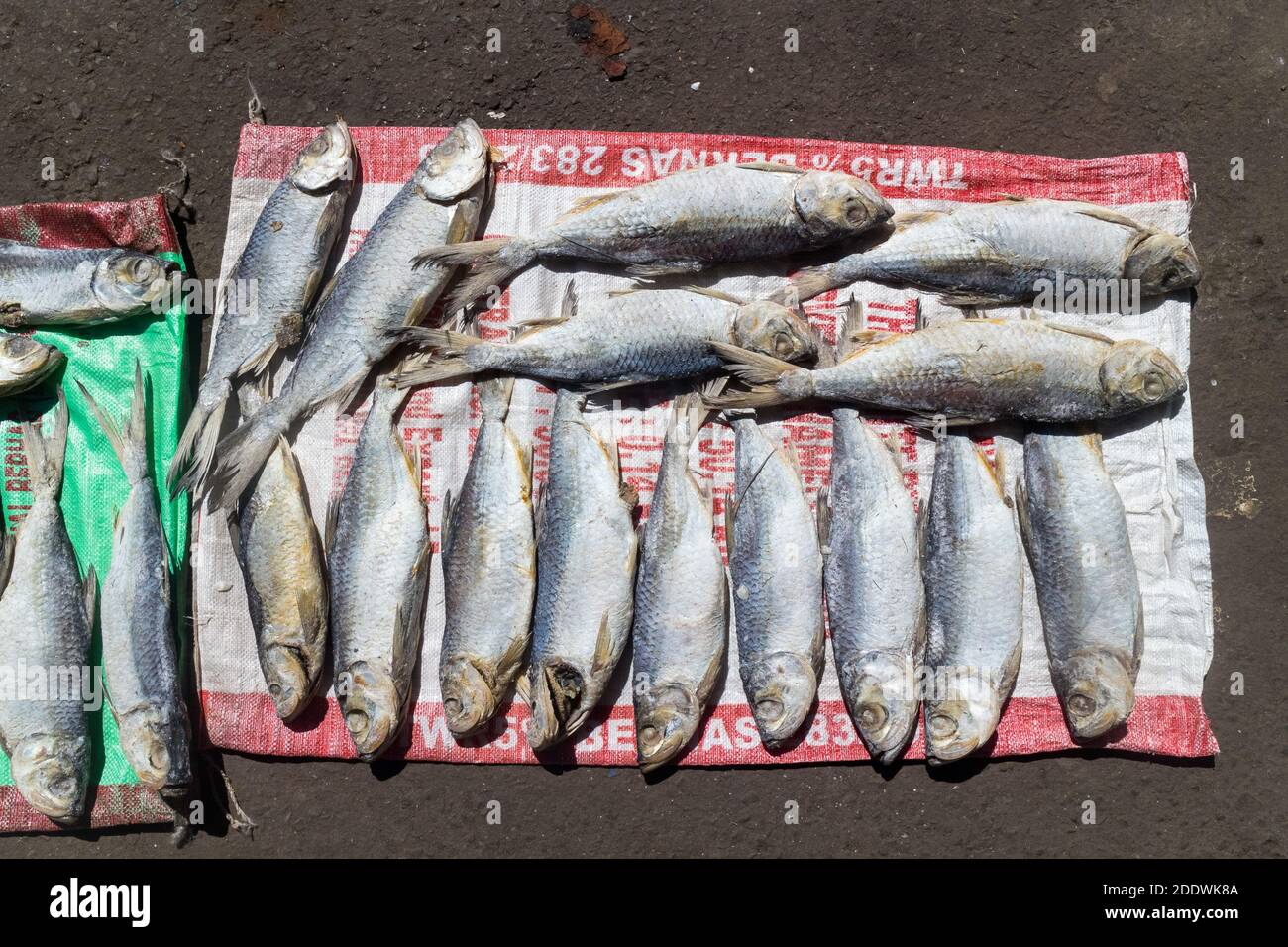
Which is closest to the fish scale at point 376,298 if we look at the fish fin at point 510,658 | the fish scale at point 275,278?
the fish scale at point 275,278

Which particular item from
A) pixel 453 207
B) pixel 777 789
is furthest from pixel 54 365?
pixel 777 789

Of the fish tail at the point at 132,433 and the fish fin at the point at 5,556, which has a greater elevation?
the fish tail at the point at 132,433

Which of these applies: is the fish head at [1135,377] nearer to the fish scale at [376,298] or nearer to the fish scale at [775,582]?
the fish scale at [775,582]

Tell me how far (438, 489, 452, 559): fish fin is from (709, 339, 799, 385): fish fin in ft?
4.17

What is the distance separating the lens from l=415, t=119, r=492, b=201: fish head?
3277mm

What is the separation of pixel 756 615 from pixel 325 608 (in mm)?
1742

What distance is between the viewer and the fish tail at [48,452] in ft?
10.9

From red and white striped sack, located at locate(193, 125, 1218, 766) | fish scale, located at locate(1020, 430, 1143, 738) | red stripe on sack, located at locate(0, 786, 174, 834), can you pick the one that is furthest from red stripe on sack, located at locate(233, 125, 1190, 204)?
red stripe on sack, located at locate(0, 786, 174, 834)

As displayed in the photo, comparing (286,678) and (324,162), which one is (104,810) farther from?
(324,162)

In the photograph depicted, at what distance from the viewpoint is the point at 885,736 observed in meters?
3.30

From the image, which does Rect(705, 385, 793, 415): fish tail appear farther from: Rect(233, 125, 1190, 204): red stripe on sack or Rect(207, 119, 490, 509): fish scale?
Rect(207, 119, 490, 509): fish scale

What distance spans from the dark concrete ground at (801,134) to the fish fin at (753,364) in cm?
115

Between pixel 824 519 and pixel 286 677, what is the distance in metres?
2.25
